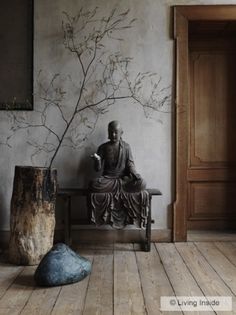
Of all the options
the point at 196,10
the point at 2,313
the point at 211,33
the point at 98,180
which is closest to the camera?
the point at 2,313

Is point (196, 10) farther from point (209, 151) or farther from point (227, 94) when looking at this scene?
point (209, 151)

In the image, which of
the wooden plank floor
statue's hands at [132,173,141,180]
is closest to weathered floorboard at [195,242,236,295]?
the wooden plank floor

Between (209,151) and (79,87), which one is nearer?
(79,87)

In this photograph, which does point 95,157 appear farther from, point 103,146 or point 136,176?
point 136,176

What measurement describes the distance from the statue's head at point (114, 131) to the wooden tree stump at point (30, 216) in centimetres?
69

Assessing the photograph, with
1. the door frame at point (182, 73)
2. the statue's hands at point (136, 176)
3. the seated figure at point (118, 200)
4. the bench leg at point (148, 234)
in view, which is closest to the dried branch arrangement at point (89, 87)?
the door frame at point (182, 73)

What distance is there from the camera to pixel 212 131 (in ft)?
15.5

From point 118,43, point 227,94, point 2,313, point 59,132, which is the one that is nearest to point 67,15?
point 118,43

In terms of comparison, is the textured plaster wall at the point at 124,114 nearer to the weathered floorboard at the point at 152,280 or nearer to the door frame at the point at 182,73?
the door frame at the point at 182,73

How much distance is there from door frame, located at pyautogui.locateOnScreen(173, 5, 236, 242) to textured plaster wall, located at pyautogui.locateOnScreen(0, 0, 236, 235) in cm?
6

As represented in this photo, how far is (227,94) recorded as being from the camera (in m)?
4.71

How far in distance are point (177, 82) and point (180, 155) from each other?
29.3 inches

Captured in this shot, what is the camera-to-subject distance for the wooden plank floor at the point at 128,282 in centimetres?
242

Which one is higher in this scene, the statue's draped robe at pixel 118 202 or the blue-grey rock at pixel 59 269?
the statue's draped robe at pixel 118 202
